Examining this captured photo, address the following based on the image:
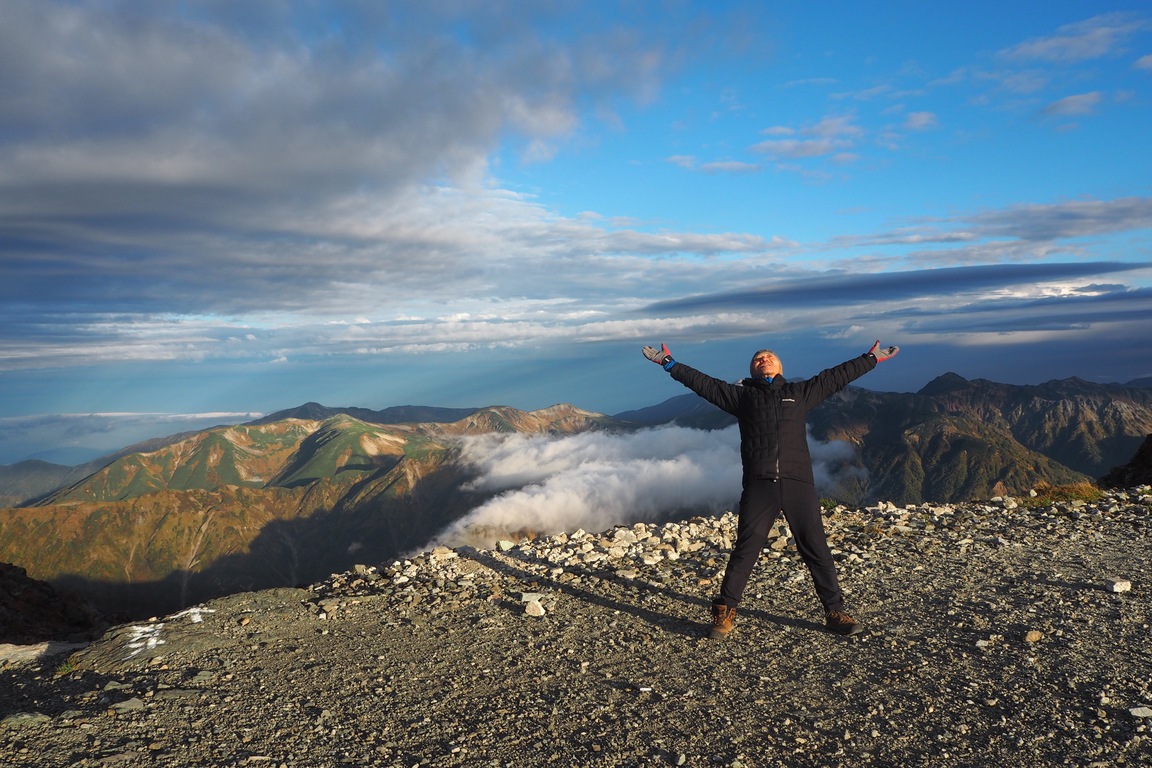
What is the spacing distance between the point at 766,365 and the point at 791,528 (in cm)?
232

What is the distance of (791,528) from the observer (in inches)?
363

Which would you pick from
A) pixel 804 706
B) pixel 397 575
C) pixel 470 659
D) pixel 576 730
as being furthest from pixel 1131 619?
pixel 397 575

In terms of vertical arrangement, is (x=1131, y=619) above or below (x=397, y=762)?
below

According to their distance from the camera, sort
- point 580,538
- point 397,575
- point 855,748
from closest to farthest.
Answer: point 855,748
point 397,575
point 580,538

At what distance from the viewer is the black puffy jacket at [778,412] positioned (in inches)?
362

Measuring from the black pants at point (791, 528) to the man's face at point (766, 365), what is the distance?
5.16 ft

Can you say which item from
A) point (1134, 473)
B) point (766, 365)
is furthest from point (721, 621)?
point (1134, 473)

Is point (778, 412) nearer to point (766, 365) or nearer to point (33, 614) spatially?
point (766, 365)

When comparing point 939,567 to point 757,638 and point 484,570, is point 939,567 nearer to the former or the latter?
point 757,638

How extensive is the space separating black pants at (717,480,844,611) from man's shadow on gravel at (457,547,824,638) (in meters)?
0.68

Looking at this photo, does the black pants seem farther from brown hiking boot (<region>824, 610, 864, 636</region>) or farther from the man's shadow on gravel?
the man's shadow on gravel

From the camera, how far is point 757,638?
29.7 feet

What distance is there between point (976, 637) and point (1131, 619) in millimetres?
2216

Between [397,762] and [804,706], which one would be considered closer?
[397,762]
